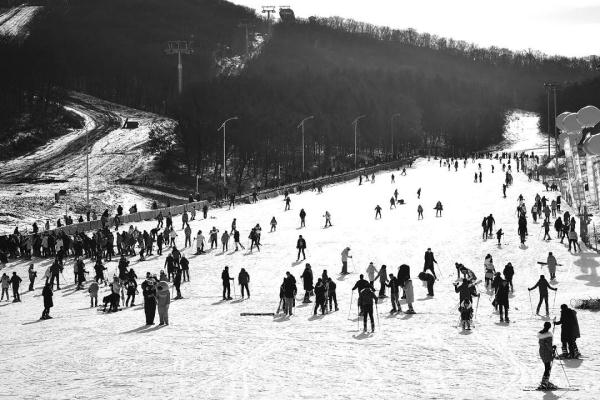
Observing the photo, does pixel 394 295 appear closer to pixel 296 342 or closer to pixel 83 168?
pixel 296 342

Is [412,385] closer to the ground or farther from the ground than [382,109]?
closer to the ground

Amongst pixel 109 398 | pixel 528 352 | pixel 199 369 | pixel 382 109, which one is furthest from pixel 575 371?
pixel 382 109

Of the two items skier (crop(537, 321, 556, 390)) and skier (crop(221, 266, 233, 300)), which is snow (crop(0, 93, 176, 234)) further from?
skier (crop(537, 321, 556, 390))

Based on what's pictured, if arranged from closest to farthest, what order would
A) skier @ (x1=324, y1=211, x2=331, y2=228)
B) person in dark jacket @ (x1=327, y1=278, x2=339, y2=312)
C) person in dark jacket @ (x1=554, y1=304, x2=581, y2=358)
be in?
person in dark jacket @ (x1=554, y1=304, x2=581, y2=358)
person in dark jacket @ (x1=327, y1=278, x2=339, y2=312)
skier @ (x1=324, y1=211, x2=331, y2=228)

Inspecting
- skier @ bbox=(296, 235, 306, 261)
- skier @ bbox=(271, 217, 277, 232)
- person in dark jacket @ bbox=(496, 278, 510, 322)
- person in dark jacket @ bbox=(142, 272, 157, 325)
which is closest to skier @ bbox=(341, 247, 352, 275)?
skier @ bbox=(296, 235, 306, 261)

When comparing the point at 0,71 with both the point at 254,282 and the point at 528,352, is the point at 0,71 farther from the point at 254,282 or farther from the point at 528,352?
the point at 528,352
